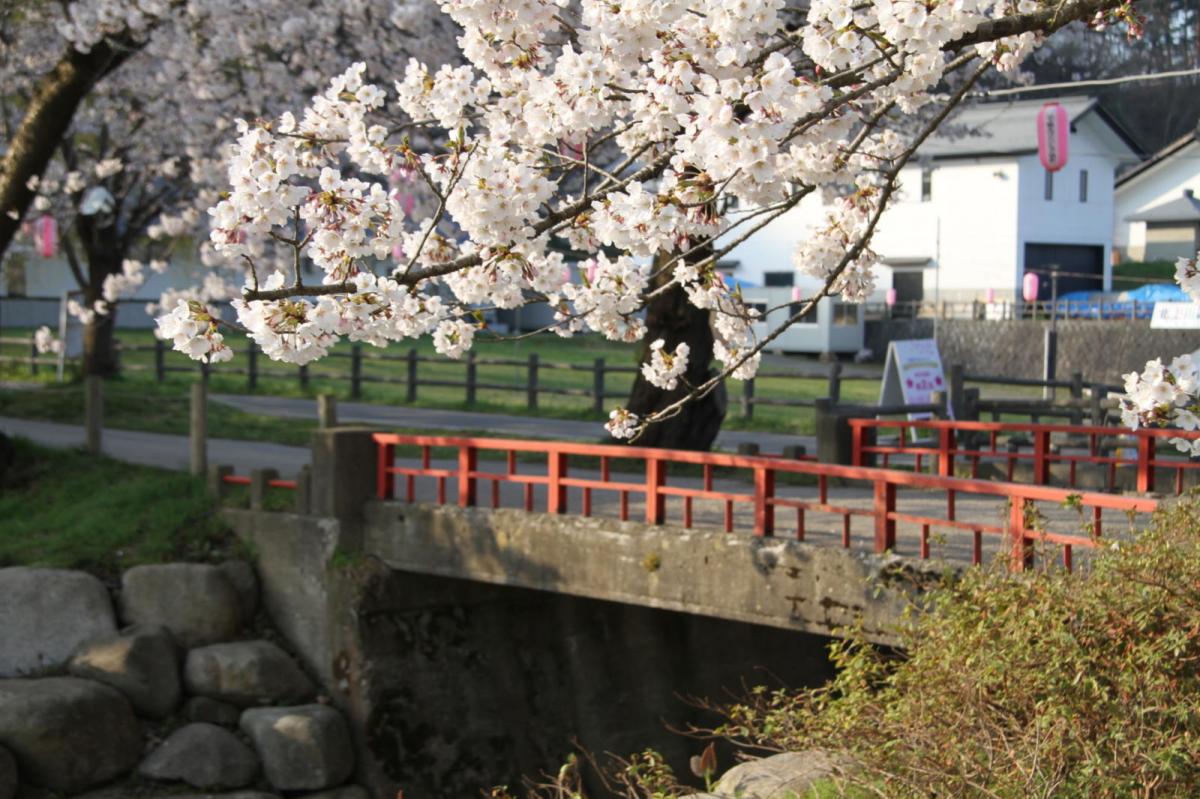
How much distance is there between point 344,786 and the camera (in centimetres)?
1285

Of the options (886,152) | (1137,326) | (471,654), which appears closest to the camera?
(886,152)

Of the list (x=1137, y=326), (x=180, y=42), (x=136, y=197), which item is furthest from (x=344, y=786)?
(x=1137, y=326)

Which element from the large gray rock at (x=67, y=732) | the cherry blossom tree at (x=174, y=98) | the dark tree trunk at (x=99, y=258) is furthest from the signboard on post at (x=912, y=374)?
the dark tree trunk at (x=99, y=258)

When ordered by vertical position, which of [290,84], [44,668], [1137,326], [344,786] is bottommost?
[344,786]

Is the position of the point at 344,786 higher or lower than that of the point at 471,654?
lower

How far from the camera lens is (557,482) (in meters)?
12.4

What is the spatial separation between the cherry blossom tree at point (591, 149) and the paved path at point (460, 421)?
1165 centimetres

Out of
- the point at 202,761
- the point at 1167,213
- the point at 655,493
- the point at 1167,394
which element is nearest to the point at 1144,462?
the point at 655,493

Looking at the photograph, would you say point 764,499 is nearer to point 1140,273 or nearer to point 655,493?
point 655,493

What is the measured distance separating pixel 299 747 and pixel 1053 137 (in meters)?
26.3

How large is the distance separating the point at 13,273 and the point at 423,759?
4540 centimetres

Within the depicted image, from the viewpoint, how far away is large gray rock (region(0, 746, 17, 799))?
37.7ft

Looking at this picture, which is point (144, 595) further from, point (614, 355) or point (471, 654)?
point (614, 355)

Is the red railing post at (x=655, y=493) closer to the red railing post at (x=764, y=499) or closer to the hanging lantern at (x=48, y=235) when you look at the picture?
the red railing post at (x=764, y=499)
